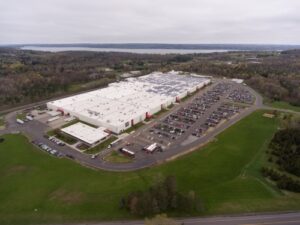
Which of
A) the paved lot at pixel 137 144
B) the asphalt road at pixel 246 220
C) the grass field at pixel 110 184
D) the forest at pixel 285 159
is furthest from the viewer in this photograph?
the paved lot at pixel 137 144

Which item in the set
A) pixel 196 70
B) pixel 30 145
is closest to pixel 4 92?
pixel 30 145

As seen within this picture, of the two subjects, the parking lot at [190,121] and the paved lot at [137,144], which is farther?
the parking lot at [190,121]

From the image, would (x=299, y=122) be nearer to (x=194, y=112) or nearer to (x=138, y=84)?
(x=194, y=112)

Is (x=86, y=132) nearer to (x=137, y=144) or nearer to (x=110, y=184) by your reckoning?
(x=137, y=144)

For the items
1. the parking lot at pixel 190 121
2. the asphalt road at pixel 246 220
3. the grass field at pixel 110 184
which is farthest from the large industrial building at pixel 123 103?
the asphalt road at pixel 246 220

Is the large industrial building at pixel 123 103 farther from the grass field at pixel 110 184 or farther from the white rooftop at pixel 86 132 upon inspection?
the grass field at pixel 110 184

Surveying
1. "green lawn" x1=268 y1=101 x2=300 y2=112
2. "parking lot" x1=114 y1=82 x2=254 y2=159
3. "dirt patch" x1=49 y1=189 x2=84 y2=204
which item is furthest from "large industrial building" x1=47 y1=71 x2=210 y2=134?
"green lawn" x1=268 y1=101 x2=300 y2=112

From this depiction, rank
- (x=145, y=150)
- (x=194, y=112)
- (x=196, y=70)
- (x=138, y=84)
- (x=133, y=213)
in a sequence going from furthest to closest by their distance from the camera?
(x=196, y=70), (x=138, y=84), (x=194, y=112), (x=145, y=150), (x=133, y=213)
